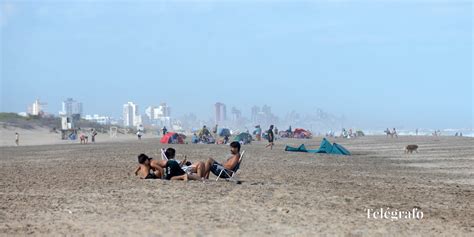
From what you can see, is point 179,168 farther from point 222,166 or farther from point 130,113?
point 130,113

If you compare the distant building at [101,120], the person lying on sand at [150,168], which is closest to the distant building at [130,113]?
the distant building at [101,120]

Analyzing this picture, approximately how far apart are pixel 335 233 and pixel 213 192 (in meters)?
3.79

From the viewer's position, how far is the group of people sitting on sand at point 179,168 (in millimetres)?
13148

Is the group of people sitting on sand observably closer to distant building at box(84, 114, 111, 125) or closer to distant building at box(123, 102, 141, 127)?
distant building at box(84, 114, 111, 125)

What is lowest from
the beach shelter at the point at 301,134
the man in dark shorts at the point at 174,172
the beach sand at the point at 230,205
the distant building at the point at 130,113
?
the beach sand at the point at 230,205

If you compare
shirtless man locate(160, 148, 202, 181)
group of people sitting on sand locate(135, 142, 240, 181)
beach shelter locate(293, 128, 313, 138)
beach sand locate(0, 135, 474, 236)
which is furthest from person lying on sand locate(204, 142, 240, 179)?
beach shelter locate(293, 128, 313, 138)

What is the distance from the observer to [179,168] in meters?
13.2

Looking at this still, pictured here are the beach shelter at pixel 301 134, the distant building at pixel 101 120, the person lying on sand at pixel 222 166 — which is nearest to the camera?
the person lying on sand at pixel 222 166

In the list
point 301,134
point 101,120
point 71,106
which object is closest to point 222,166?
point 301,134

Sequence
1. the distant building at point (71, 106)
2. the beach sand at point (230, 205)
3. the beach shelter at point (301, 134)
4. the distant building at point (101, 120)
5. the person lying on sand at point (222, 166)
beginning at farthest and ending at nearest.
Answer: the distant building at point (71, 106) < the distant building at point (101, 120) < the beach shelter at point (301, 134) < the person lying on sand at point (222, 166) < the beach sand at point (230, 205)

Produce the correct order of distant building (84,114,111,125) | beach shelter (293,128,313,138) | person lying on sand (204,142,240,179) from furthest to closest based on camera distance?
1. distant building (84,114,111,125)
2. beach shelter (293,128,313,138)
3. person lying on sand (204,142,240,179)

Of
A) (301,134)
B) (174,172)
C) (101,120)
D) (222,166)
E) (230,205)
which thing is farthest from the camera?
(101,120)

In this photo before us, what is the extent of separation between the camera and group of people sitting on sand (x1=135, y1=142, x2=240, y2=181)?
13.1 metres

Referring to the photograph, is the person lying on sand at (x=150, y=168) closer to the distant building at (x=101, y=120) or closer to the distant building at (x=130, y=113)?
the distant building at (x=101, y=120)
